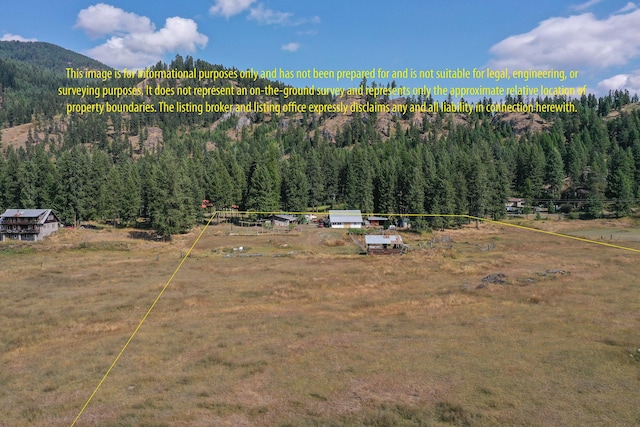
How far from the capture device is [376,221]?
103812 millimetres

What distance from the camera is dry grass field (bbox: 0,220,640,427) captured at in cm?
2011

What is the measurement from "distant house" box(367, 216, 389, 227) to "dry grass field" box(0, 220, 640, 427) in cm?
4114

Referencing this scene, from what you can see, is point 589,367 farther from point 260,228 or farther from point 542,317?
point 260,228

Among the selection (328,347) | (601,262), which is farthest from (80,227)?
(601,262)

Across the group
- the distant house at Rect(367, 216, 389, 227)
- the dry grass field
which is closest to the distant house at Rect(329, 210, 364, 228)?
the distant house at Rect(367, 216, 389, 227)

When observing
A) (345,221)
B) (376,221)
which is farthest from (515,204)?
(345,221)

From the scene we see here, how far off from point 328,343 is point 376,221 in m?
76.4

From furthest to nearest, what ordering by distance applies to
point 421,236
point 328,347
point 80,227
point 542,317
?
point 80,227
point 421,236
point 542,317
point 328,347

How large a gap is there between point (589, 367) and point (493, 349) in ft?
17.6

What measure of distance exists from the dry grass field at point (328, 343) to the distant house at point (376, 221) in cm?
4114

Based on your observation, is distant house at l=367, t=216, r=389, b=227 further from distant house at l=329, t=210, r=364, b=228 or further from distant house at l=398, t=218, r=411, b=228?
distant house at l=329, t=210, r=364, b=228

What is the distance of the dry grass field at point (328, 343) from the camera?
20.1m

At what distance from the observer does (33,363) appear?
2661 cm

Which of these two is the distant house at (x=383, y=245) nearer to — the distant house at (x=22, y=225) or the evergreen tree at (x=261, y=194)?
the evergreen tree at (x=261, y=194)
